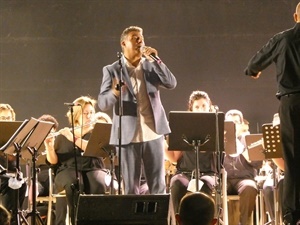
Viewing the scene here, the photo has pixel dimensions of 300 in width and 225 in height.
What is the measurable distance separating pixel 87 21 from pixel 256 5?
7.71 feet

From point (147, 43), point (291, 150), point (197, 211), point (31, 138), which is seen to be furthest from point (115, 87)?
point (147, 43)

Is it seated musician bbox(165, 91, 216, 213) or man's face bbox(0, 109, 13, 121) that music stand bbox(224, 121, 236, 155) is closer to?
seated musician bbox(165, 91, 216, 213)

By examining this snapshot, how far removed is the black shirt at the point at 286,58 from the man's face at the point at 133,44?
1178 mm

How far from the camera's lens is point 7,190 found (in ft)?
22.2

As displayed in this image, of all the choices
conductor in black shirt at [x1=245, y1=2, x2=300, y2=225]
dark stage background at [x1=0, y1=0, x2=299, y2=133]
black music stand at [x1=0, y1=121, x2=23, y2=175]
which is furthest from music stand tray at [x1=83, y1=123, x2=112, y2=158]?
dark stage background at [x1=0, y1=0, x2=299, y2=133]

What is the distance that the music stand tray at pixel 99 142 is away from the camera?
21.3 ft

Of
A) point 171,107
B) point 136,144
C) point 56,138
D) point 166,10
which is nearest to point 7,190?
point 56,138

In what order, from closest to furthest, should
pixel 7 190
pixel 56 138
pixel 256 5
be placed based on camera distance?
1. pixel 7 190
2. pixel 56 138
3. pixel 256 5

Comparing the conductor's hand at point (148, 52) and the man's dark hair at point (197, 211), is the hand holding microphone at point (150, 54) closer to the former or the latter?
the conductor's hand at point (148, 52)

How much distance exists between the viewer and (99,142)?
662 cm

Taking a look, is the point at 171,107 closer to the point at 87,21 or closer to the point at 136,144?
the point at 87,21

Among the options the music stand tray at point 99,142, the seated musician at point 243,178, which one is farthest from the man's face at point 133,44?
the seated musician at point 243,178

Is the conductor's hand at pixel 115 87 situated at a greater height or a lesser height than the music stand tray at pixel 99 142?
greater

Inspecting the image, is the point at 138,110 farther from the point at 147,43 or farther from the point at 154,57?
the point at 147,43
